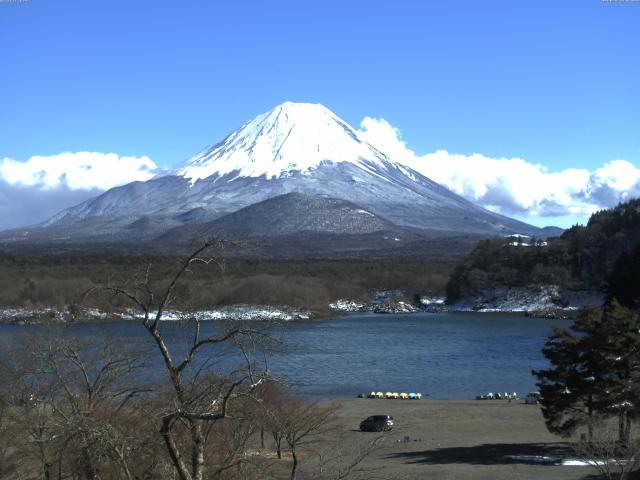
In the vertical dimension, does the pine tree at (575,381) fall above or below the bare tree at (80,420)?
below

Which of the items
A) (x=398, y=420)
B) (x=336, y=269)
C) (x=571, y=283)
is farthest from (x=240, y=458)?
(x=336, y=269)

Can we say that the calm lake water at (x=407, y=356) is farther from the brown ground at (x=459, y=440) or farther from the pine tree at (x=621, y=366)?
the pine tree at (x=621, y=366)

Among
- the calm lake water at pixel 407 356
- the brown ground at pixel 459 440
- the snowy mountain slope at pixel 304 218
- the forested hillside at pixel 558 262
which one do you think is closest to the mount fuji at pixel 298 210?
the snowy mountain slope at pixel 304 218

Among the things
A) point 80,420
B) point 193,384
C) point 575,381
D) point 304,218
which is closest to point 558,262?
point 575,381

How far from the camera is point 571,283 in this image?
6216 cm

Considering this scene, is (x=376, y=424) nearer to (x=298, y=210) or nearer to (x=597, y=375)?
(x=597, y=375)

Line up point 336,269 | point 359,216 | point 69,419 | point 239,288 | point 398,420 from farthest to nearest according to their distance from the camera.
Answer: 1. point 359,216
2. point 336,269
3. point 239,288
4. point 398,420
5. point 69,419

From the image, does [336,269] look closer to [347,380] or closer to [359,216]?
[347,380]

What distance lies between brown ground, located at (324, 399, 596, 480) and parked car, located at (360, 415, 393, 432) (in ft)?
0.74

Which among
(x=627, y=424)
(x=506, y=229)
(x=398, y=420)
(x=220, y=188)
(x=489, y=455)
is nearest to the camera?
(x=627, y=424)

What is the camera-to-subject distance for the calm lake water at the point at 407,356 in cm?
2425

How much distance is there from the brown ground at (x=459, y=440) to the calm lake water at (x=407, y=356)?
2006mm

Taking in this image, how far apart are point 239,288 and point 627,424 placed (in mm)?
48124

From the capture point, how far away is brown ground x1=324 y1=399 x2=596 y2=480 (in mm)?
12612
